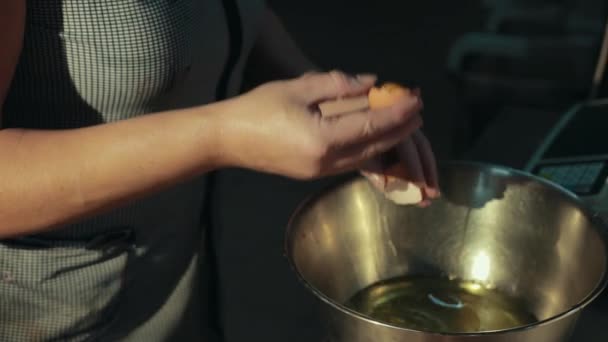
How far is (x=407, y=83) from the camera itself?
1.75 m

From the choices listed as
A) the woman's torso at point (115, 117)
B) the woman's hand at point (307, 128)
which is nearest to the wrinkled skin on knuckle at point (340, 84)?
the woman's hand at point (307, 128)

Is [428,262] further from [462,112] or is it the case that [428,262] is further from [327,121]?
[462,112]

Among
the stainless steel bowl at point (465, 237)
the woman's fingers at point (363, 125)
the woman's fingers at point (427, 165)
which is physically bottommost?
the stainless steel bowl at point (465, 237)

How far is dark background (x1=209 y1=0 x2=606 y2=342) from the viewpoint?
5.13 ft

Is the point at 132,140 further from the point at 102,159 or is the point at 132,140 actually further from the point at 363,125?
the point at 363,125

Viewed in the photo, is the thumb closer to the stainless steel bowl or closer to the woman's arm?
the woman's arm

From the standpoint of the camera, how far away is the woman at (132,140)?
0.55 metres

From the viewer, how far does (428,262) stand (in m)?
0.83

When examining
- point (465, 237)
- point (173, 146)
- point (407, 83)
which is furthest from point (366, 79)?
point (407, 83)

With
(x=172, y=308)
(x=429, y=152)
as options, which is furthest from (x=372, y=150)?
(x=172, y=308)

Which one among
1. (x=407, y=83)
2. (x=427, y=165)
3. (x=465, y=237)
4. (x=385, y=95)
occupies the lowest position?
(x=407, y=83)

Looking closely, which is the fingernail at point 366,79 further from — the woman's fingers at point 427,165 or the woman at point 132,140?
the woman's fingers at point 427,165

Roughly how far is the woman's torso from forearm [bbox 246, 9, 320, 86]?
57mm

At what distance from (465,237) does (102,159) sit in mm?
423
